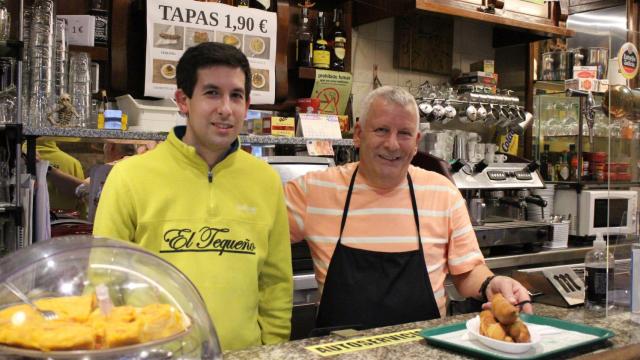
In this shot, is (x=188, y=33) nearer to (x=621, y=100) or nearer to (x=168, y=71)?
(x=168, y=71)

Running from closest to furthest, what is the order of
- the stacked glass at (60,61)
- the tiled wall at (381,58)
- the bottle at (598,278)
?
the bottle at (598,278)
the stacked glass at (60,61)
the tiled wall at (381,58)

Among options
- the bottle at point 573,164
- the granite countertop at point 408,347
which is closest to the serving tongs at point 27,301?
the granite countertop at point 408,347

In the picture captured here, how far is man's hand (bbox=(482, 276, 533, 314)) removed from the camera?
6.14 ft

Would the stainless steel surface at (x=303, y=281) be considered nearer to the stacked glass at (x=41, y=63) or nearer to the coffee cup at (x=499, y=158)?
the stacked glass at (x=41, y=63)

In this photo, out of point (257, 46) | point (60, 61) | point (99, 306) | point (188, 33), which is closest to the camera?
point (99, 306)

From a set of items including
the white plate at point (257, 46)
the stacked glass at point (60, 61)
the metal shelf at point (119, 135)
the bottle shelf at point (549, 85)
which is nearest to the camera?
the metal shelf at point (119, 135)

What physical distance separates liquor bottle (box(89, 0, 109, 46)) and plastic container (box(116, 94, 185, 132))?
1.38 ft

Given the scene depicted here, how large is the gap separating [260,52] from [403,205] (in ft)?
5.04

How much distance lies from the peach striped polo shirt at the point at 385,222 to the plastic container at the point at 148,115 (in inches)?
40.1

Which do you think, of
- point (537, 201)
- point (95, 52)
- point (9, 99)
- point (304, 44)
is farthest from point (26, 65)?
point (537, 201)

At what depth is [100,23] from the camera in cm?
331

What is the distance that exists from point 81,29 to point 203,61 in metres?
1.61

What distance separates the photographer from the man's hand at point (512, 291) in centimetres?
187

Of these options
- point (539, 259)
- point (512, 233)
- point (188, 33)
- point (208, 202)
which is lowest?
point (539, 259)
